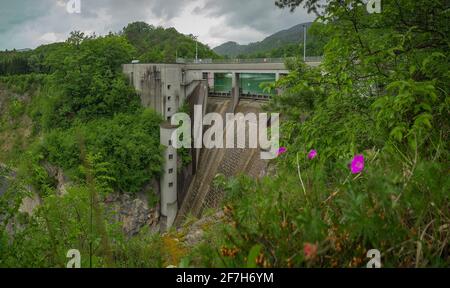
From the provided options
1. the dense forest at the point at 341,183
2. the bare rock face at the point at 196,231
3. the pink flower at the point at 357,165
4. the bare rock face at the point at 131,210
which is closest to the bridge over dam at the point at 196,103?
the bare rock face at the point at 131,210

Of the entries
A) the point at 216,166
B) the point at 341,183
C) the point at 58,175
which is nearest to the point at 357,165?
the point at 341,183

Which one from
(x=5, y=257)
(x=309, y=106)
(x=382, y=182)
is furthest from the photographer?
(x=309, y=106)

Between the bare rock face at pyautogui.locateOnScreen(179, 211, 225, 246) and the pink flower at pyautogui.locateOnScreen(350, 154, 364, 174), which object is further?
the bare rock face at pyautogui.locateOnScreen(179, 211, 225, 246)

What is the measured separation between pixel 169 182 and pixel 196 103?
4491mm

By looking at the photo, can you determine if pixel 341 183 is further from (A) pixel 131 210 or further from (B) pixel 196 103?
(B) pixel 196 103

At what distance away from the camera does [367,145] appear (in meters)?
3.26

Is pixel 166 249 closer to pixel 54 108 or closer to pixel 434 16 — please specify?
pixel 434 16

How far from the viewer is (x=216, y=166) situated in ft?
57.7

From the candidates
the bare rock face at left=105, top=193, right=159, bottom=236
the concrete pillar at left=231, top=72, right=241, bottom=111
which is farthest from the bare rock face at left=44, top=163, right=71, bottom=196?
the concrete pillar at left=231, top=72, right=241, bottom=111

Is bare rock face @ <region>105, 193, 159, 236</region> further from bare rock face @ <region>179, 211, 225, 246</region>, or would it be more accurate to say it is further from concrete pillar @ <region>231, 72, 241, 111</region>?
bare rock face @ <region>179, 211, 225, 246</region>

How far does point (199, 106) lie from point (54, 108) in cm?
846

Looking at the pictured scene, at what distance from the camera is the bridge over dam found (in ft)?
56.9
